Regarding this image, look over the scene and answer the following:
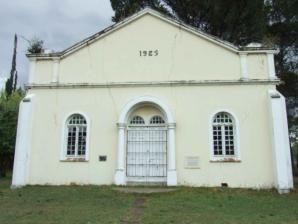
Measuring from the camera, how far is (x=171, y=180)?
15195 millimetres

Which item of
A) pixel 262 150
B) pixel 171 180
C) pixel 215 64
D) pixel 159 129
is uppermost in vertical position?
pixel 215 64

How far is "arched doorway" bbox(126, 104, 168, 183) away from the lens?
52.3 feet

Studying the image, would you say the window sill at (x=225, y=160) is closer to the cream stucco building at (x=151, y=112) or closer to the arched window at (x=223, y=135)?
the cream stucco building at (x=151, y=112)

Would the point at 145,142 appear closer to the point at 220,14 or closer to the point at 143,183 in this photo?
the point at 143,183

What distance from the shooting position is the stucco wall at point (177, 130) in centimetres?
1515

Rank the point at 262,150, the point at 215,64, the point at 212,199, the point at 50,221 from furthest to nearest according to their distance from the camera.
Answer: the point at 215,64
the point at 262,150
the point at 212,199
the point at 50,221

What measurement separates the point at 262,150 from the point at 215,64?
4458mm

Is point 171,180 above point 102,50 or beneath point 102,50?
beneath

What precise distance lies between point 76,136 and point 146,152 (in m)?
3.42

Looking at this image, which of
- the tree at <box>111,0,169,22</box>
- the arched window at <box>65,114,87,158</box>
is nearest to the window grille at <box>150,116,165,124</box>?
the arched window at <box>65,114,87,158</box>

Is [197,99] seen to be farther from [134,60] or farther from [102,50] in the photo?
[102,50]

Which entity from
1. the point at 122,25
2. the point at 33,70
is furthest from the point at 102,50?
the point at 33,70

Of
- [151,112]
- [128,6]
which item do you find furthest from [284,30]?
[151,112]

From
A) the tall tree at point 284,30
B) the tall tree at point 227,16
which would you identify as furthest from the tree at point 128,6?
the tall tree at point 284,30
